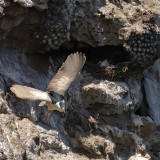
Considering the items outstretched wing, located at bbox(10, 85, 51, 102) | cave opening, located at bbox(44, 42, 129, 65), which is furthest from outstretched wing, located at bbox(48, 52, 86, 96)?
cave opening, located at bbox(44, 42, 129, 65)

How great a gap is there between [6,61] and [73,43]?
1.16 m

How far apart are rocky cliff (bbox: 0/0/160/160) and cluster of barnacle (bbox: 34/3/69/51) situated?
1 cm

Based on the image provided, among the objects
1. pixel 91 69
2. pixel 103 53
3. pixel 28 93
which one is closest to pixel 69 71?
pixel 28 93

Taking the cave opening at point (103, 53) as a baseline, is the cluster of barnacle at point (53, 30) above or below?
above

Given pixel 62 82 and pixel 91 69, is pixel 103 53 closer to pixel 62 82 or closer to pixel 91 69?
pixel 91 69

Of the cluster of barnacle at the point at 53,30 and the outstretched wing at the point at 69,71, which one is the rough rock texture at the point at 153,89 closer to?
the cluster of barnacle at the point at 53,30

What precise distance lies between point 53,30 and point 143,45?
128 centimetres

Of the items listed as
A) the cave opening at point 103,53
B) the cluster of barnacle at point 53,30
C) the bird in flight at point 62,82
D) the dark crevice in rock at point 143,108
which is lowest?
the dark crevice in rock at point 143,108

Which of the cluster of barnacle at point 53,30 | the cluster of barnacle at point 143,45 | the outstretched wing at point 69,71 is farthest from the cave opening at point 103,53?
the outstretched wing at point 69,71

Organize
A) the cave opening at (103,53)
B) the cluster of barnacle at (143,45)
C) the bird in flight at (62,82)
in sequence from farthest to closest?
the cave opening at (103,53) < the cluster of barnacle at (143,45) < the bird in flight at (62,82)

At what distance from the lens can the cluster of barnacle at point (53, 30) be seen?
541 cm

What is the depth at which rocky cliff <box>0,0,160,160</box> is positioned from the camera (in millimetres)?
4859

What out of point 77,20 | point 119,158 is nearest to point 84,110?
point 119,158

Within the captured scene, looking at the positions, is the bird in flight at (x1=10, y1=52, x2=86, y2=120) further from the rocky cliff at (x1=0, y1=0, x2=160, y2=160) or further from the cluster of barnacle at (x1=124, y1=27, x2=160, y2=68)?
the cluster of barnacle at (x1=124, y1=27, x2=160, y2=68)
